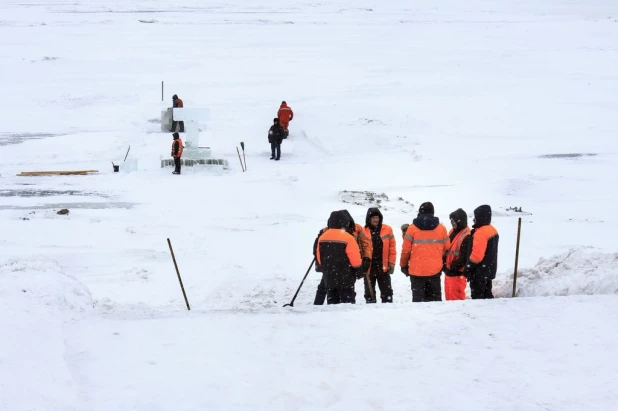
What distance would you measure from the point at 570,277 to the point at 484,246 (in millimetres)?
1074

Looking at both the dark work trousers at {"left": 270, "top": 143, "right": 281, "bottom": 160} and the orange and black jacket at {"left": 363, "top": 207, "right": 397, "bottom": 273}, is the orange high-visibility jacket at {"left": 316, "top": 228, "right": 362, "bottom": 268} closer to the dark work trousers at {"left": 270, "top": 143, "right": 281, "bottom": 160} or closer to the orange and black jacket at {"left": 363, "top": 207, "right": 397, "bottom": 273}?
the orange and black jacket at {"left": 363, "top": 207, "right": 397, "bottom": 273}

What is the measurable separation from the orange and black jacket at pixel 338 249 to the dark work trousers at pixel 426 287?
730mm

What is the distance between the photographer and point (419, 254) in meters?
7.16

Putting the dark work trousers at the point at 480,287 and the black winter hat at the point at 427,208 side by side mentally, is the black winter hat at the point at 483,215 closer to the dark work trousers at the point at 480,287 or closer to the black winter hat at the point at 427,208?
the black winter hat at the point at 427,208

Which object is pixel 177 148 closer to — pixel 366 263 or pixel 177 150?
pixel 177 150

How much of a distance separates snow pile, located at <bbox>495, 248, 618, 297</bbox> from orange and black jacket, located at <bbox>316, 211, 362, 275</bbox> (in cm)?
206

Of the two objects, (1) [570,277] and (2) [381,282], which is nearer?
(1) [570,277]

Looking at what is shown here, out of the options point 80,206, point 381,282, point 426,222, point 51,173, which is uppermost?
point 426,222

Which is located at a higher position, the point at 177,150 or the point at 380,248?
the point at 177,150

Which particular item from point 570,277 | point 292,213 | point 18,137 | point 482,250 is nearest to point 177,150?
point 292,213

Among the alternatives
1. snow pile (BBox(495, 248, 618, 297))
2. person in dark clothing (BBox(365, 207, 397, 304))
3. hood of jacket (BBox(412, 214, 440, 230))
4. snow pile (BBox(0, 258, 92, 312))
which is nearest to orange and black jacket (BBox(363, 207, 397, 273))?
person in dark clothing (BBox(365, 207, 397, 304))

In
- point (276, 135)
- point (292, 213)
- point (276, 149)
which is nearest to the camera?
point (292, 213)

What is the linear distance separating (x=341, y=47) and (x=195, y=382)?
33.2 m

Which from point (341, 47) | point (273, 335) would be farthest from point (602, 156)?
point (341, 47)
